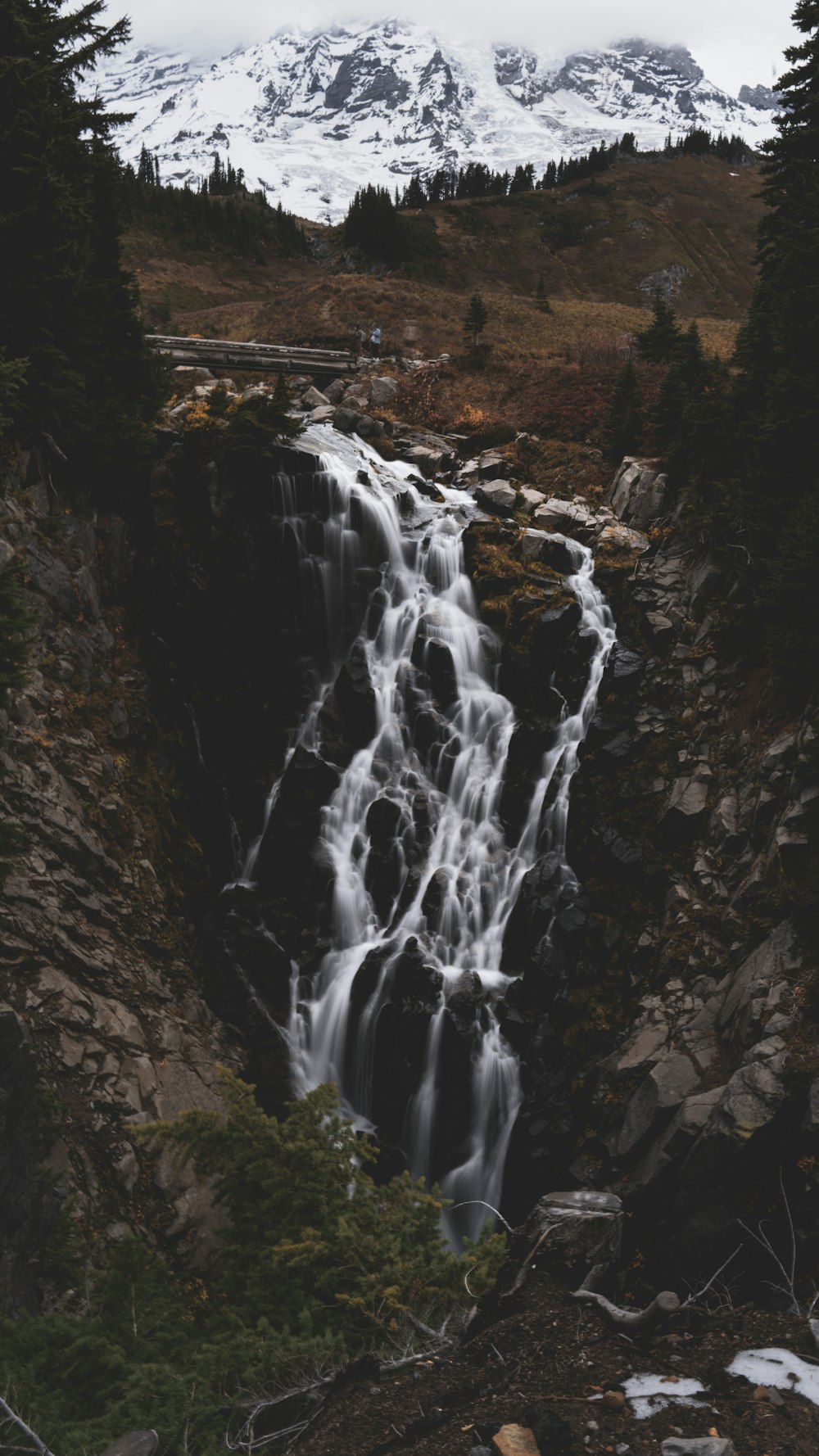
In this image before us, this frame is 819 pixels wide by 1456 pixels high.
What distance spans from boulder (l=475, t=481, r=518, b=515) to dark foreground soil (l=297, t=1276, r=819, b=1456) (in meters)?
19.6

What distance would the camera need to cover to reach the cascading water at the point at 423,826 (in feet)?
50.3

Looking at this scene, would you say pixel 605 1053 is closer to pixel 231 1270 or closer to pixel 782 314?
pixel 231 1270

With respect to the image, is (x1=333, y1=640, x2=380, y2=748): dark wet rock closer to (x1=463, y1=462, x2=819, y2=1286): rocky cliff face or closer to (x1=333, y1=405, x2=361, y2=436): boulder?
(x1=463, y1=462, x2=819, y2=1286): rocky cliff face

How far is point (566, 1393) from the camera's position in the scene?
6117mm

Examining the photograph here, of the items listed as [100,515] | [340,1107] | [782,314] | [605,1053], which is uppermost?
[782,314]

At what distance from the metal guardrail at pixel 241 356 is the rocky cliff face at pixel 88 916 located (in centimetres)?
1396

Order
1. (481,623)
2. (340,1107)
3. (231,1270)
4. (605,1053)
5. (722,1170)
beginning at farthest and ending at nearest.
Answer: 1. (481,623)
2. (340,1107)
3. (605,1053)
4. (722,1170)
5. (231,1270)

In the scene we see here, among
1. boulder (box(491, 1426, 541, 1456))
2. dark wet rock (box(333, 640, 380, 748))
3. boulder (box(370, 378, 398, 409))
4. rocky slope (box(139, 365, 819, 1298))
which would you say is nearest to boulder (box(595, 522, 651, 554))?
rocky slope (box(139, 365, 819, 1298))

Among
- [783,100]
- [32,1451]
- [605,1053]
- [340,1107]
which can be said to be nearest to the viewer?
[32,1451]

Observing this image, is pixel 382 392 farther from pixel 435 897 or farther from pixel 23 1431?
pixel 23 1431

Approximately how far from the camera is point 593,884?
647 inches

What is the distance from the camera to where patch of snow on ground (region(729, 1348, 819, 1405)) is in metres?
6.04

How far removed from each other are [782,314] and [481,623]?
9072mm

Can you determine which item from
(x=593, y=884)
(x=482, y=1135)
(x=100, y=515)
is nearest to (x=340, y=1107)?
(x=482, y=1135)
